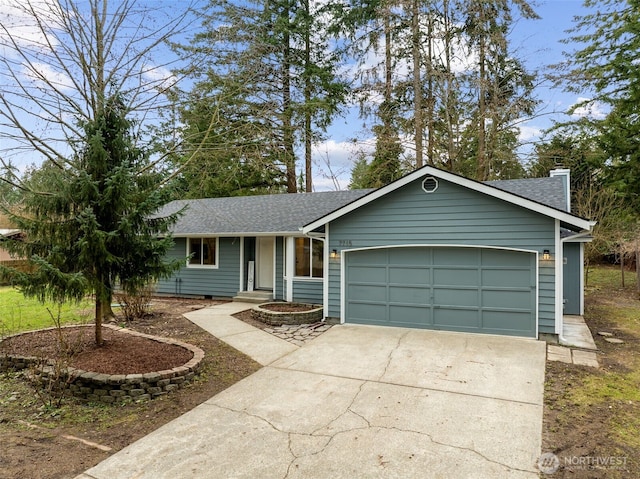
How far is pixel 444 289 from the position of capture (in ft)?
26.5

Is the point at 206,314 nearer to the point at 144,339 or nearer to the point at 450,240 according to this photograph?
the point at 144,339

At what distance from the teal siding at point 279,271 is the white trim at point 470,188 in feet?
8.98

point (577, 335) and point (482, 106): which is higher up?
point (482, 106)

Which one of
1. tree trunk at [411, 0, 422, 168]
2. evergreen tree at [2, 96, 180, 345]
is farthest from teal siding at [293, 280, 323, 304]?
tree trunk at [411, 0, 422, 168]

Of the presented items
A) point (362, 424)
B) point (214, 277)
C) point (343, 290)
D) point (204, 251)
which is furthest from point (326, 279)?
point (204, 251)

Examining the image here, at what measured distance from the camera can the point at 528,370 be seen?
5.65 meters

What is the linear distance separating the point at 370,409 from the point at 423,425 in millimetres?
656

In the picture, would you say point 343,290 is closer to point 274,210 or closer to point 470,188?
point 470,188

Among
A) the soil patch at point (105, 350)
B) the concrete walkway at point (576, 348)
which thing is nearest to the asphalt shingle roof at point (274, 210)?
the concrete walkway at point (576, 348)

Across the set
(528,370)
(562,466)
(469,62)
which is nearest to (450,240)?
(528,370)

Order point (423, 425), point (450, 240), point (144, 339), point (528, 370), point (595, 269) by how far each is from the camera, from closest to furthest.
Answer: point (423, 425) → point (528, 370) → point (144, 339) → point (450, 240) → point (595, 269)

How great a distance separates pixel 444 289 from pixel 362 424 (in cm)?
475

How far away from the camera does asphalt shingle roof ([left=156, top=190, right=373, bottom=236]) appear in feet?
39.7

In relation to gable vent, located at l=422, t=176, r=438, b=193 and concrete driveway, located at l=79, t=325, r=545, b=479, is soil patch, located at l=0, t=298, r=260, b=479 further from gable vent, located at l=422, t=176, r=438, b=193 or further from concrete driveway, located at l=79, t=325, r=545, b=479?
gable vent, located at l=422, t=176, r=438, b=193
